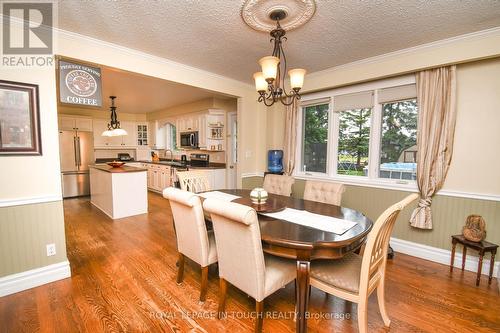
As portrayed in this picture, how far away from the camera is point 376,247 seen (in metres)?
1.44

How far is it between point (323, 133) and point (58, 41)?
359 cm

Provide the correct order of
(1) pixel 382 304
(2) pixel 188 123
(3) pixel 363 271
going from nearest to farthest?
(3) pixel 363 271 < (1) pixel 382 304 < (2) pixel 188 123

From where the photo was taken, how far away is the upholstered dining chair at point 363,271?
136cm

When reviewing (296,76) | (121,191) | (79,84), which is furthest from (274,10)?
(121,191)

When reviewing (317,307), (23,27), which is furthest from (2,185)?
(317,307)

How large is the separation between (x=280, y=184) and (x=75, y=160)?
18.4ft

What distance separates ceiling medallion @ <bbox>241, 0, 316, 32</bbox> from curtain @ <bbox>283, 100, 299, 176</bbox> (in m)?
1.79

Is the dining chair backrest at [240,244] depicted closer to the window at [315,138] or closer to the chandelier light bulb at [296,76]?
the chandelier light bulb at [296,76]

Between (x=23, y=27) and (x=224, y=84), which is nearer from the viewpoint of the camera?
(x=23, y=27)

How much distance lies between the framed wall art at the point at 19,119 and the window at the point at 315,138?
11.8 feet

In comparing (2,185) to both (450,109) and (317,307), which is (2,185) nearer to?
(317,307)

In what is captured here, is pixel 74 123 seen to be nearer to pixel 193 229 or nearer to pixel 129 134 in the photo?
pixel 129 134

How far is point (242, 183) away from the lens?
4.17m

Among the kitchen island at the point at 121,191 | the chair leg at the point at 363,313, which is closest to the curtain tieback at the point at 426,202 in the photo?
the chair leg at the point at 363,313
